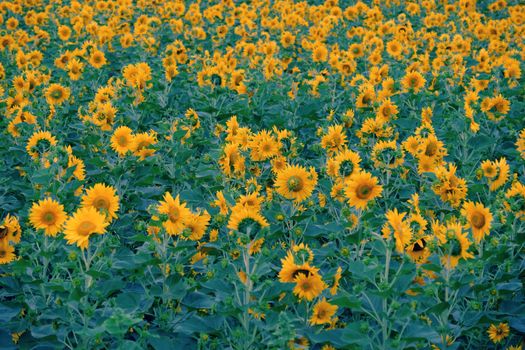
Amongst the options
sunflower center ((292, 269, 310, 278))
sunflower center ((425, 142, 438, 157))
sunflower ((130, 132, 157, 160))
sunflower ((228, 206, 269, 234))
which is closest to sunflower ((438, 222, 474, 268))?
sunflower center ((292, 269, 310, 278))

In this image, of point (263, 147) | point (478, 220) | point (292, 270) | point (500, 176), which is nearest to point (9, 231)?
point (292, 270)

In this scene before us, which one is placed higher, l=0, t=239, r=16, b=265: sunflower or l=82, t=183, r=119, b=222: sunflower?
l=82, t=183, r=119, b=222: sunflower

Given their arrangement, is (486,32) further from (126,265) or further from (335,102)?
(126,265)

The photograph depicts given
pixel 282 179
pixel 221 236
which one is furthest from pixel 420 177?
pixel 221 236

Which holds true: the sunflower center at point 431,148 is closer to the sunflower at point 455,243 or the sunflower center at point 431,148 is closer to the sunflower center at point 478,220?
the sunflower center at point 478,220

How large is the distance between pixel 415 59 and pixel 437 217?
4.88m

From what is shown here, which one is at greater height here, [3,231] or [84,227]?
[84,227]

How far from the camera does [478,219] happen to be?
3.68 metres

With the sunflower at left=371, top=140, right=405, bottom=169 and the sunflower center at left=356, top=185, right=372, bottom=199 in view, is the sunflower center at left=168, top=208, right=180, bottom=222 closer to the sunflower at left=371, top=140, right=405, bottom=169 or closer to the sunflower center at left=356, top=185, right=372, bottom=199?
the sunflower center at left=356, top=185, right=372, bottom=199

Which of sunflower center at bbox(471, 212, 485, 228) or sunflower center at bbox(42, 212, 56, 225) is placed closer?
sunflower center at bbox(471, 212, 485, 228)

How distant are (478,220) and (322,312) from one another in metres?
1.10

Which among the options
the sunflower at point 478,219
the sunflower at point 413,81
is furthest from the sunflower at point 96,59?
the sunflower at point 478,219

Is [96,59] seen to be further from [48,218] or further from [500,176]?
[500,176]

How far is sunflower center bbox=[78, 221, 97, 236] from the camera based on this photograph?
3404 mm
